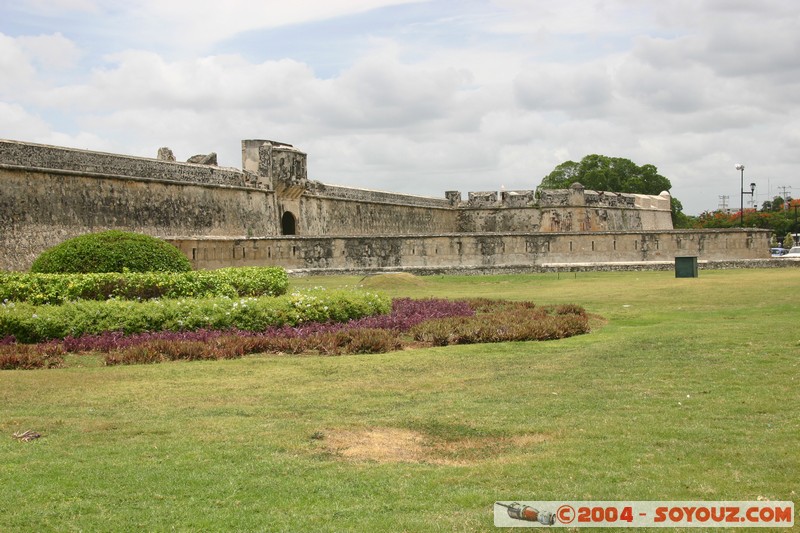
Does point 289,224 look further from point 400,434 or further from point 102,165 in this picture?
point 400,434

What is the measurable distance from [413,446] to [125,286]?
8.65 metres

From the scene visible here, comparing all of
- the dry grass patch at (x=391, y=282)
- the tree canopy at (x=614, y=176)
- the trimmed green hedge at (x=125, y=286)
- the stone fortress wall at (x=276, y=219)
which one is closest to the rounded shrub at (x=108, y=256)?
the trimmed green hedge at (x=125, y=286)

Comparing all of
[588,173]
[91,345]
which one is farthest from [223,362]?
[588,173]

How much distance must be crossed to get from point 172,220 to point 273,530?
20186mm

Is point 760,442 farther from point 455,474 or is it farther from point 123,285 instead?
point 123,285

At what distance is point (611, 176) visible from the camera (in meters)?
64.3

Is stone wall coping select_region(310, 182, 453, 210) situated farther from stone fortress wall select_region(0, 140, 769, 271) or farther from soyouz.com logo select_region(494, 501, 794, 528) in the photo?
soyouz.com logo select_region(494, 501, 794, 528)

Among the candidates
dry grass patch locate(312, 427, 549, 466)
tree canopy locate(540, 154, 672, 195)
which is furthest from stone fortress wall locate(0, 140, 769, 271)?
tree canopy locate(540, 154, 672, 195)

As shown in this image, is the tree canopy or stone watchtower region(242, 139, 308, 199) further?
the tree canopy

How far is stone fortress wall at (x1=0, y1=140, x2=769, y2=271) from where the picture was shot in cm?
1984

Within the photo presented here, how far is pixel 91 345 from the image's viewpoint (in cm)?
1050

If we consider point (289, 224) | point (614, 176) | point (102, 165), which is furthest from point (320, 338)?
point (614, 176)

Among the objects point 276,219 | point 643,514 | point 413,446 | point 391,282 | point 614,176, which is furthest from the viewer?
point 614,176

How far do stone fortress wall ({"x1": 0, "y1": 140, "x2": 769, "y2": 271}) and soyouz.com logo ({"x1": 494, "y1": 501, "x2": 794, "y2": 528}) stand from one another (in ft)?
54.7
